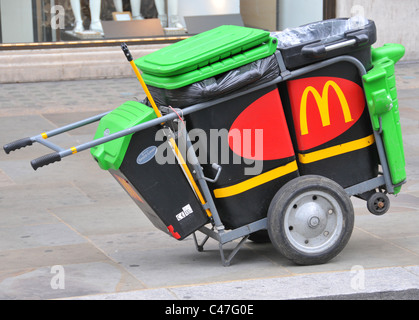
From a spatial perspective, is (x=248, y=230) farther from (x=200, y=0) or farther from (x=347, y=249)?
(x=200, y=0)

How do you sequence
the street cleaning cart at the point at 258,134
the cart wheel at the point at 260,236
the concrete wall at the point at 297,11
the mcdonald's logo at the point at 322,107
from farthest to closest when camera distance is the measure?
the concrete wall at the point at 297,11 < the cart wheel at the point at 260,236 < the mcdonald's logo at the point at 322,107 < the street cleaning cart at the point at 258,134

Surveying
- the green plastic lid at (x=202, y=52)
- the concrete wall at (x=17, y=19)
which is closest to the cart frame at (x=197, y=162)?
the green plastic lid at (x=202, y=52)

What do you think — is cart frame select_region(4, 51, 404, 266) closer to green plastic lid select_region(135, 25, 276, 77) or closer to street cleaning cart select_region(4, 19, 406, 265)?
street cleaning cart select_region(4, 19, 406, 265)

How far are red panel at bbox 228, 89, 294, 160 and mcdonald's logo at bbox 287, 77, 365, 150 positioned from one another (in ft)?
0.41

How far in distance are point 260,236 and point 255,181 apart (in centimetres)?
79

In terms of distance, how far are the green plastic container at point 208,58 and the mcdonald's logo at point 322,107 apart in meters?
0.34

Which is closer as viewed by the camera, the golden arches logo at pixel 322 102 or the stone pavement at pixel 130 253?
the stone pavement at pixel 130 253

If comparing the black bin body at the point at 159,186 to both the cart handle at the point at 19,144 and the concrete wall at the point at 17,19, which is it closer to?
the cart handle at the point at 19,144

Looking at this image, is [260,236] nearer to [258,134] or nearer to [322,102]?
[258,134]

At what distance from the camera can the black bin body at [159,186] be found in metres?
5.22

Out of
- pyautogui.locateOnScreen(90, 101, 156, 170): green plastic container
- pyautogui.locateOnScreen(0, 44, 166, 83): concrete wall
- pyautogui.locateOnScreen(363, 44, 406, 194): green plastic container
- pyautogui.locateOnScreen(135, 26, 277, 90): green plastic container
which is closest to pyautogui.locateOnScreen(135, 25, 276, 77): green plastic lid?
pyautogui.locateOnScreen(135, 26, 277, 90): green plastic container

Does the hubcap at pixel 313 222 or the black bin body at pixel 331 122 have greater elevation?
the black bin body at pixel 331 122

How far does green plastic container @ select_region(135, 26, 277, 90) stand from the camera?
16.9ft

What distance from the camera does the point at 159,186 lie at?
17.4ft
